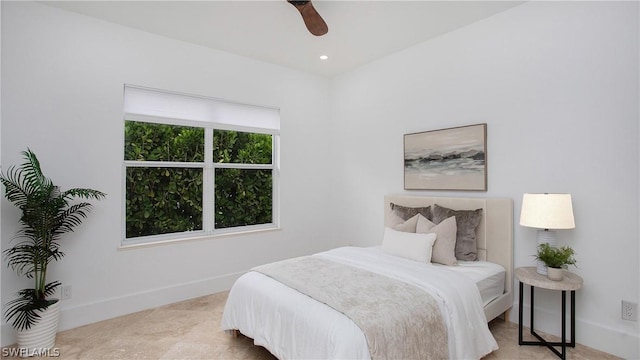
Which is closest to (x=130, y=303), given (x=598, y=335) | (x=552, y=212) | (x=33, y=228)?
(x=33, y=228)

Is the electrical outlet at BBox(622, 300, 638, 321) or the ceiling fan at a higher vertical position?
the ceiling fan

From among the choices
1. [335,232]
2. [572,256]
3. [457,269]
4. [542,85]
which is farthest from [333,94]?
[572,256]

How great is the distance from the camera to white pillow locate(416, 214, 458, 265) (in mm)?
2707

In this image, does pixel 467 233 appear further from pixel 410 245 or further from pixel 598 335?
pixel 598 335

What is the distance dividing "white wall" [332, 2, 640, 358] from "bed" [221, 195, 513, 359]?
222 millimetres

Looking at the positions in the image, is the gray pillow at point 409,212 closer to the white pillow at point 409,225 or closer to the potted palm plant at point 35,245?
the white pillow at point 409,225

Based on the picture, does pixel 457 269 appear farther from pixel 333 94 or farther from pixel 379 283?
pixel 333 94

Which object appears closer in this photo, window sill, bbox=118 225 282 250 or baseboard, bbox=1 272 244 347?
baseboard, bbox=1 272 244 347

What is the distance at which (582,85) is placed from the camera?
247cm

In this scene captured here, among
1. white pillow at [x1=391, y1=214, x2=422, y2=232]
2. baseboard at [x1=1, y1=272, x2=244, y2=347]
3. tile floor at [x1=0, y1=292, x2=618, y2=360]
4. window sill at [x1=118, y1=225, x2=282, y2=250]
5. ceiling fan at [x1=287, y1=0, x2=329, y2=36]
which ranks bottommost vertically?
tile floor at [x1=0, y1=292, x2=618, y2=360]

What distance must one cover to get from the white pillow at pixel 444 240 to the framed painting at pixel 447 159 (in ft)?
1.71

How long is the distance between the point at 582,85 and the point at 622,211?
101 cm

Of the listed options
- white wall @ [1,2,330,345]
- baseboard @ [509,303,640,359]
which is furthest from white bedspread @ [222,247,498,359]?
white wall @ [1,2,330,345]

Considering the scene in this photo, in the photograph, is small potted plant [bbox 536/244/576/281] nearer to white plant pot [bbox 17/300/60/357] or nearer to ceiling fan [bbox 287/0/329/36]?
ceiling fan [bbox 287/0/329/36]
